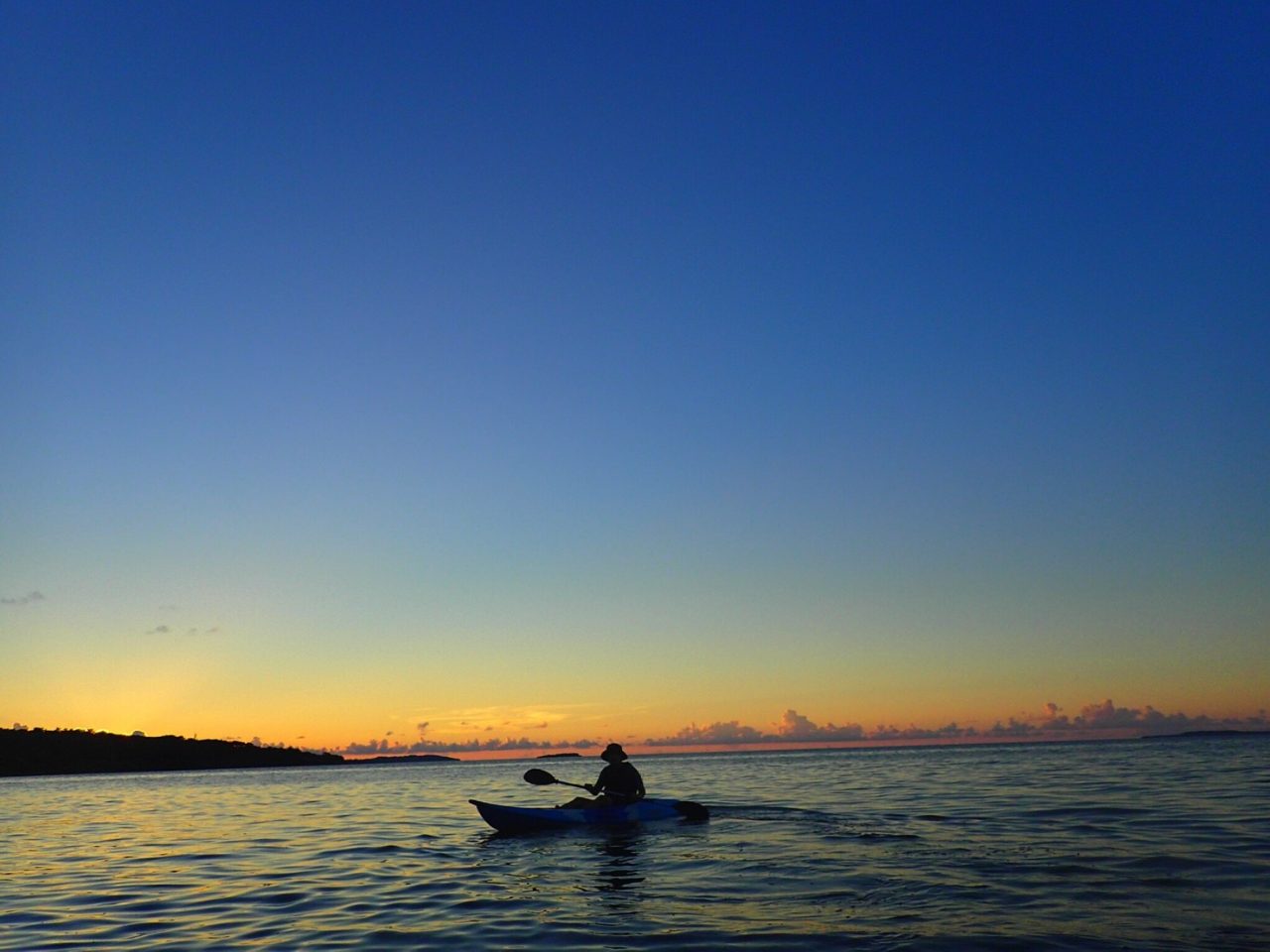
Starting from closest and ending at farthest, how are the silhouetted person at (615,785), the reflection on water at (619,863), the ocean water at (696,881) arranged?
the ocean water at (696,881), the reflection on water at (619,863), the silhouetted person at (615,785)

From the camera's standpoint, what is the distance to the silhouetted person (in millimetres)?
24703

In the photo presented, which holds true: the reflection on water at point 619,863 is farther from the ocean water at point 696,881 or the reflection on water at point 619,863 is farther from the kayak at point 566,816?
the kayak at point 566,816

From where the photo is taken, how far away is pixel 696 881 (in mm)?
16000

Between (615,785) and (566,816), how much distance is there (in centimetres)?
162

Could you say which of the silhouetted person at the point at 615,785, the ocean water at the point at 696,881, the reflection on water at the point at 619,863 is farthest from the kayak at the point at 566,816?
the reflection on water at the point at 619,863

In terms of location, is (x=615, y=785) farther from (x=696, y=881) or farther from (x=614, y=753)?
(x=696, y=881)

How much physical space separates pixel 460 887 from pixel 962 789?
26337 mm

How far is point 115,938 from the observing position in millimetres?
12336

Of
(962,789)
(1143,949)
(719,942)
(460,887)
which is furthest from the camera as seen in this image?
(962,789)

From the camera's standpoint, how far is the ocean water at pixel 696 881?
1187 cm

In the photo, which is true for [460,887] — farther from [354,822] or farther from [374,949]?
[354,822]

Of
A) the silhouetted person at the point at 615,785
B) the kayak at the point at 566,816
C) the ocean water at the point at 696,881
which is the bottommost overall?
the ocean water at the point at 696,881

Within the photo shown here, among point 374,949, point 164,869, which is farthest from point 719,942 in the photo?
point 164,869

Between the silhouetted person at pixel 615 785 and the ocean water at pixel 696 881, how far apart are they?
989 mm
